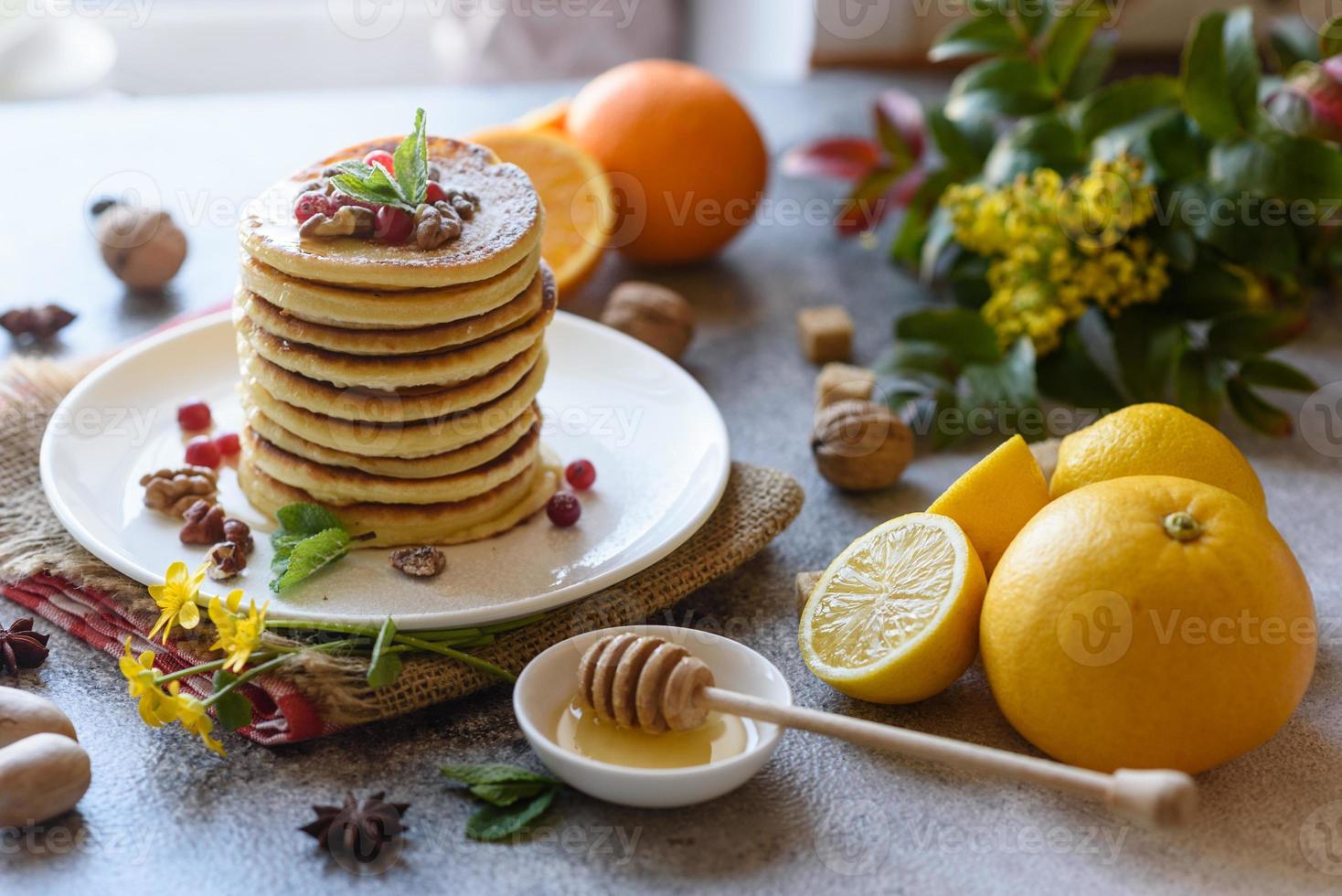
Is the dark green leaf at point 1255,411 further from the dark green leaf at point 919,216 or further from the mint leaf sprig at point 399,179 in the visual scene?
the mint leaf sprig at point 399,179

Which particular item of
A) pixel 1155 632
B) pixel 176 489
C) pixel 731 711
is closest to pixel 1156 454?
pixel 1155 632

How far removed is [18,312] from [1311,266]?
2.83m

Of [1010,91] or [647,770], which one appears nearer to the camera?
[647,770]

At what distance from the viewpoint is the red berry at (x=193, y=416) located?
2.23m

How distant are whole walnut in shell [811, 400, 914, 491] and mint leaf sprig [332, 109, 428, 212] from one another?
2.74 ft

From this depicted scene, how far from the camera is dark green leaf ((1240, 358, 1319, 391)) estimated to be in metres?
2.49

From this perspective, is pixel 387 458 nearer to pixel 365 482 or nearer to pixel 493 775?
pixel 365 482

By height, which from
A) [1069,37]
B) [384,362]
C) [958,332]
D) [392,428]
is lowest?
[958,332]

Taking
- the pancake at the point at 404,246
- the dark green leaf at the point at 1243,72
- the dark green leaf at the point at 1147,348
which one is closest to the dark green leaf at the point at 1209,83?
the dark green leaf at the point at 1243,72

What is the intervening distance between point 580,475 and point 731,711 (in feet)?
2.16

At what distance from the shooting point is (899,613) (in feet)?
5.63

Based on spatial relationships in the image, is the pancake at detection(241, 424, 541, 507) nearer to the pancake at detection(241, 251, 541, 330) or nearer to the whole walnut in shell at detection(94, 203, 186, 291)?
the pancake at detection(241, 251, 541, 330)

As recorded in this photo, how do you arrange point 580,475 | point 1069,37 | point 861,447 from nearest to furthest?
1. point 580,475
2. point 861,447
3. point 1069,37

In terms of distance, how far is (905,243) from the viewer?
3.13m
